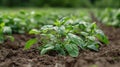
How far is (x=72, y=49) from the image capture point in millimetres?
3426

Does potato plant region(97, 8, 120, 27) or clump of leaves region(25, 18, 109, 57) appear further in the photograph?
potato plant region(97, 8, 120, 27)

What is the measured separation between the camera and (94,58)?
3.14 meters

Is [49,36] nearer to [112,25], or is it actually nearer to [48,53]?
[48,53]

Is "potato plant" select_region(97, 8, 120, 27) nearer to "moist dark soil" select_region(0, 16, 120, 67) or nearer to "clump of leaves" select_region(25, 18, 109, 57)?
"clump of leaves" select_region(25, 18, 109, 57)

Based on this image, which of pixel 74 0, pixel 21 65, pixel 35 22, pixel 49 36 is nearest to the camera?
pixel 21 65

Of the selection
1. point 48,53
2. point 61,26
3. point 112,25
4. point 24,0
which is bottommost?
point 24,0

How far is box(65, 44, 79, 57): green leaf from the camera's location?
11.1 ft

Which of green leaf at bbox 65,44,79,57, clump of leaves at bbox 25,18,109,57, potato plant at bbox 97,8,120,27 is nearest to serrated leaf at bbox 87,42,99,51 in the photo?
clump of leaves at bbox 25,18,109,57

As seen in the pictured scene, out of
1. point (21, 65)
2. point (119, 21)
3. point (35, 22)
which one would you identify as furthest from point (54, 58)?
point (119, 21)

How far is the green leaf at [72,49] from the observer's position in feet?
11.1

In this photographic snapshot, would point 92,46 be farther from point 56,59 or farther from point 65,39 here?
point 56,59

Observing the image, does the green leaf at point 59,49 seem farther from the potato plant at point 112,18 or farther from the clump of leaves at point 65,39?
the potato plant at point 112,18

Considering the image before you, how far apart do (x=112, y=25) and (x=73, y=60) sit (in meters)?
4.25

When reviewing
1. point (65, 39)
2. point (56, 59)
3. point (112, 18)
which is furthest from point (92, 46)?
point (112, 18)
